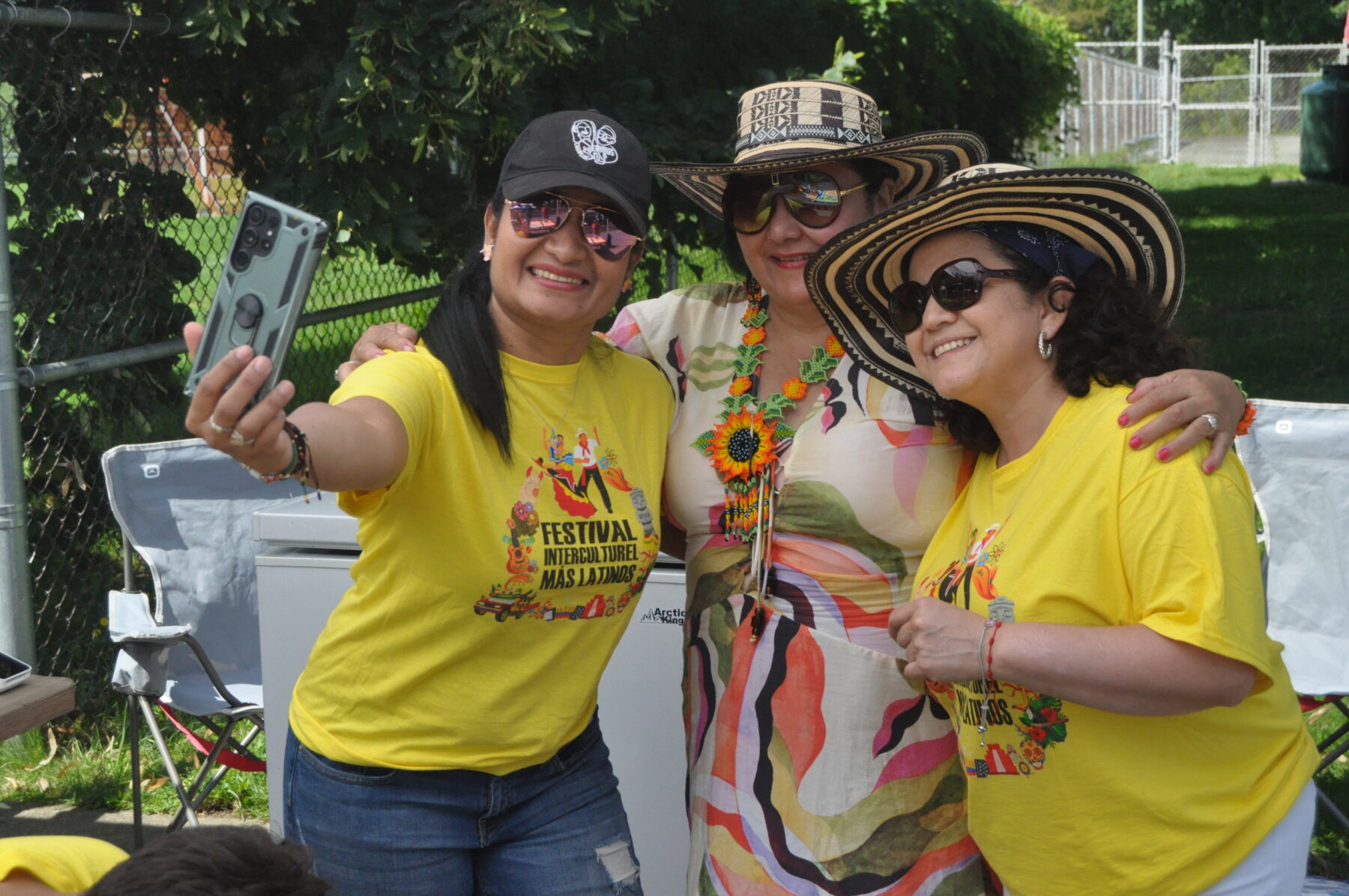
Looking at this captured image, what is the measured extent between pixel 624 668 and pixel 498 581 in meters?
1.15

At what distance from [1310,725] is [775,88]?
10.8 ft

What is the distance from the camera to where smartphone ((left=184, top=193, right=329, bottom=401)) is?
1606mm

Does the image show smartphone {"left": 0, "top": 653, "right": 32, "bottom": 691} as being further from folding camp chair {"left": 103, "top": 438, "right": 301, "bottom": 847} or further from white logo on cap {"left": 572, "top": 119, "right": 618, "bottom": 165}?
white logo on cap {"left": 572, "top": 119, "right": 618, "bottom": 165}

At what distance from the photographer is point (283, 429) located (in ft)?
5.50

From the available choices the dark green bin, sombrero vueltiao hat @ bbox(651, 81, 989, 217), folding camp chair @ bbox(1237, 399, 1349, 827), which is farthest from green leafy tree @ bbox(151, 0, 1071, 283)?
the dark green bin

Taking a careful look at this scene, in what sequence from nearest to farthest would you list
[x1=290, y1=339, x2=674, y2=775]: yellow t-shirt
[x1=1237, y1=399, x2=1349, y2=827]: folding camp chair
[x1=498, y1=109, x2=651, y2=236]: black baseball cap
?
[x1=290, y1=339, x2=674, y2=775]: yellow t-shirt → [x1=498, y1=109, x2=651, y2=236]: black baseball cap → [x1=1237, y1=399, x2=1349, y2=827]: folding camp chair

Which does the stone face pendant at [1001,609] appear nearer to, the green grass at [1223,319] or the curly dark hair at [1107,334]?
the curly dark hair at [1107,334]

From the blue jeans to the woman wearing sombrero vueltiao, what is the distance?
20 centimetres

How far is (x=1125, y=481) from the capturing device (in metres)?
1.83

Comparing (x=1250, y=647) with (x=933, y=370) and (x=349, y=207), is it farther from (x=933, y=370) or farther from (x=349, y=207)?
(x=349, y=207)

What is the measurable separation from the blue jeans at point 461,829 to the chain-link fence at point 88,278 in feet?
8.00

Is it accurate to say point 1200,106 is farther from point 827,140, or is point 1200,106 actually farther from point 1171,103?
point 827,140

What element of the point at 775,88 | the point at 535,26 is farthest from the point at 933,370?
the point at 535,26

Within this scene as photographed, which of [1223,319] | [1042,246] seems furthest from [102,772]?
[1223,319]
